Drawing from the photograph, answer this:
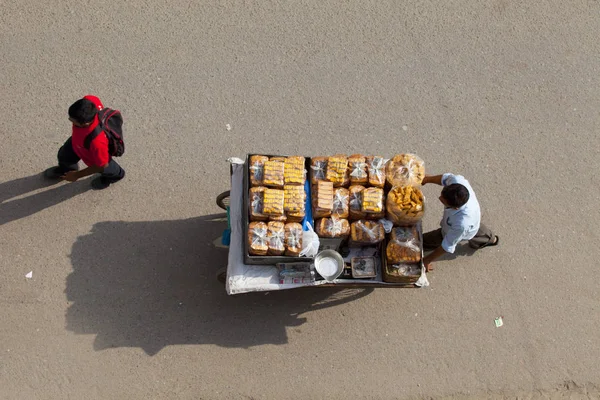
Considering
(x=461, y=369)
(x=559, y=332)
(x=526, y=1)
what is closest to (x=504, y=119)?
(x=526, y=1)

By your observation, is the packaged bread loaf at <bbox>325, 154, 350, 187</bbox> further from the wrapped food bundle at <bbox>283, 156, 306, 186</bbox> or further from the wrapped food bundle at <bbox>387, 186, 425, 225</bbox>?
the wrapped food bundle at <bbox>387, 186, 425, 225</bbox>

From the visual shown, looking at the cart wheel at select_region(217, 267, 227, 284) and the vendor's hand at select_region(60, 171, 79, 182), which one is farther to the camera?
the vendor's hand at select_region(60, 171, 79, 182)

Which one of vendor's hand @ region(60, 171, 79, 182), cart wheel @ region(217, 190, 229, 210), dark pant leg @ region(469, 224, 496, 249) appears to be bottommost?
dark pant leg @ region(469, 224, 496, 249)

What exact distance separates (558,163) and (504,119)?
2.64 ft

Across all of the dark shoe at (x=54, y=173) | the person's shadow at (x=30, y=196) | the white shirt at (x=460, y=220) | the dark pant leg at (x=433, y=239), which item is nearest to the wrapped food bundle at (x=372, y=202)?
the white shirt at (x=460, y=220)

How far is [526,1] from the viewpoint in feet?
21.4

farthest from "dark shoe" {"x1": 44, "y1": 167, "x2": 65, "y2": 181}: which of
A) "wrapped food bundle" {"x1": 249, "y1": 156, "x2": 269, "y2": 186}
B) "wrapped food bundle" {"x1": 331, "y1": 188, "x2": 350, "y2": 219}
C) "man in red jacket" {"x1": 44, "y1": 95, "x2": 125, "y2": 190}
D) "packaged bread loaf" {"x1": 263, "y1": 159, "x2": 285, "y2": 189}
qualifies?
"wrapped food bundle" {"x1": 331, "y1": 188, "x2": 350, "y2": 219}

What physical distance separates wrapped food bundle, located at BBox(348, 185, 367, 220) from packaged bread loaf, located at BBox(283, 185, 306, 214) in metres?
0.40

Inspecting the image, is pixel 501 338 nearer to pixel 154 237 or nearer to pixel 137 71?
pixel 154 237

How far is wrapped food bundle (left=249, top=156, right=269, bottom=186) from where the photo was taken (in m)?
4.11

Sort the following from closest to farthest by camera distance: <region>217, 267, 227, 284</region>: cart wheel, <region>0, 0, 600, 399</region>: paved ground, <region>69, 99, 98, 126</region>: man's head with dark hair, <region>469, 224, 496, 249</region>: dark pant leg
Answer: <region>69, 99, 98, 126</region>: man's head with dark hair < <region>217, 267, 227, 284</region>: cart wheel < <region>0, 0, 600, 399</region>: paved ground < <region>469, 224, 496, 249</region>: dark pant leg

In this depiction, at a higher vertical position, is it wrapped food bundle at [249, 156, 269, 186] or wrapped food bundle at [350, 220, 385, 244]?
wrapped food bundle at [249, 156, 269, 186]

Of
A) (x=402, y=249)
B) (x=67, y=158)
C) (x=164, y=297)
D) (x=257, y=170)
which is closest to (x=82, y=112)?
(x=67, y=158)

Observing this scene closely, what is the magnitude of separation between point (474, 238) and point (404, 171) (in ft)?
4.07
